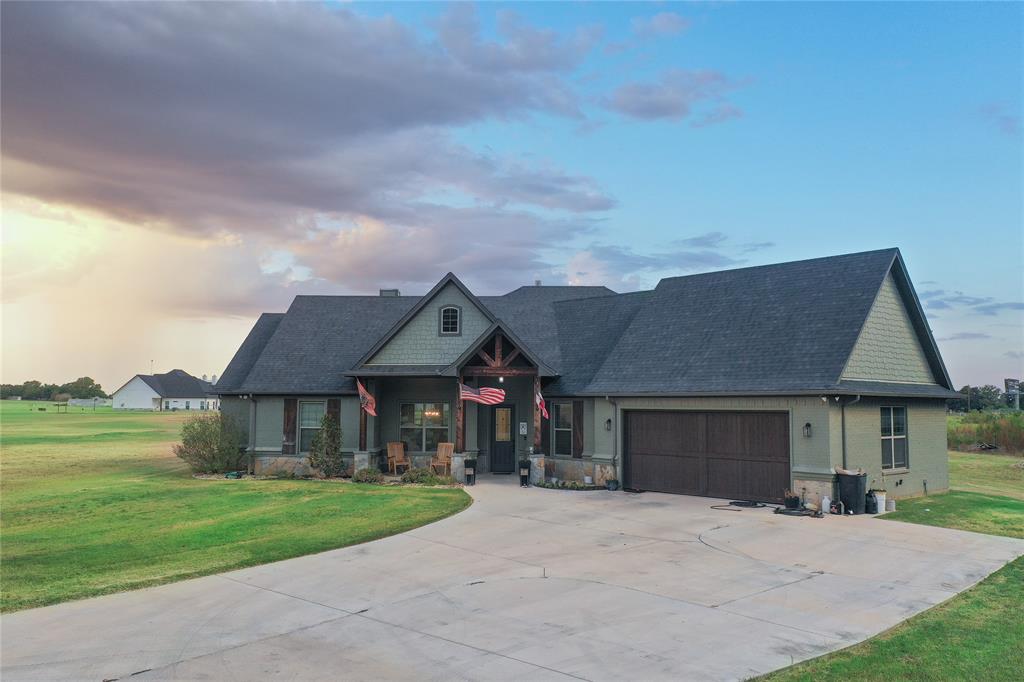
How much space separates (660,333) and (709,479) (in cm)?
529

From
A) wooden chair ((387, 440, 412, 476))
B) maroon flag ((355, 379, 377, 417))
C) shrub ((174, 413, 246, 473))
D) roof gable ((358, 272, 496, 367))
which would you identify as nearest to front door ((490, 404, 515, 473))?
roof gable ((358, 272, 496, 367))

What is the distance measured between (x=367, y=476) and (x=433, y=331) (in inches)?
216

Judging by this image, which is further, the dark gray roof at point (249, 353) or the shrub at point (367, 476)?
the dark gray roof at point (249, 353)

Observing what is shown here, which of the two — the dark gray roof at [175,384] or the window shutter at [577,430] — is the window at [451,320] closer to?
the window shutter at [577,430]

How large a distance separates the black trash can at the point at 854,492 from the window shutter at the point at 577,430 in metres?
8.39

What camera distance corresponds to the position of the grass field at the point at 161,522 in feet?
35.6

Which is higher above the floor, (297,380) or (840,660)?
(297,380)

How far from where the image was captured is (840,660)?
7141 millimetres

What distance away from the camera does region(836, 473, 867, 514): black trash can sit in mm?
16422

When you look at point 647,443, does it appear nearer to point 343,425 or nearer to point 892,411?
point 892,411

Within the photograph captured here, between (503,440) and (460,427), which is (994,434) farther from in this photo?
(460,427)

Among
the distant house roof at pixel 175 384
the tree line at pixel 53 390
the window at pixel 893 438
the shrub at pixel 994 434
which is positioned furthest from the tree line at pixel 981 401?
the tree line at pixel 53 390

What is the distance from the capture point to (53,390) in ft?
518

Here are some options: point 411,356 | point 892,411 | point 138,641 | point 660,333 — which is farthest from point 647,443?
point 138,641
